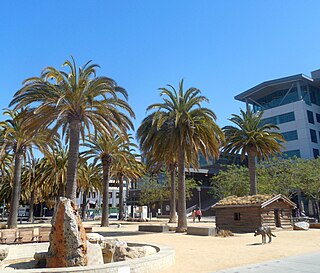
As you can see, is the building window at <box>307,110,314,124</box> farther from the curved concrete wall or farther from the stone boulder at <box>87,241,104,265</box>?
the stone boulder at <box>87,241,104,265</box>

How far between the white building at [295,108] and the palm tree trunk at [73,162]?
56.1m

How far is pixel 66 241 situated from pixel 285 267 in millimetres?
6743

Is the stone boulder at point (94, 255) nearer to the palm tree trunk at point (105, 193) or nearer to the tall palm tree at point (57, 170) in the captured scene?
the palm tree trunk at point (105, 193)

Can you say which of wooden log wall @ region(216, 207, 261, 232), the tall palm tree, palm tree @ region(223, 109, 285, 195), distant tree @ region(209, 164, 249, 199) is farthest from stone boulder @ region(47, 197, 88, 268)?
distant tree @ region(209, 164, 249, 199)

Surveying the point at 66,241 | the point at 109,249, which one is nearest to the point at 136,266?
the point at 66,241

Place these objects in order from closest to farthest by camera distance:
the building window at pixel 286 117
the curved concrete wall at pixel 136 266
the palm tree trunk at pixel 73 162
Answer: the curved concrete wall at pixel 136 266 < the palm tree trunk at pixel 73 162 < the building window at pixel 286 117

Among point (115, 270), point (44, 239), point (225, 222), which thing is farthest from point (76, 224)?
point (225, 222)

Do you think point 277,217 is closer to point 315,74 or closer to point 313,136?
point 313,136

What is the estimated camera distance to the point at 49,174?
134ft

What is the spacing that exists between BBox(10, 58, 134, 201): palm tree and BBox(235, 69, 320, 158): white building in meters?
54.3

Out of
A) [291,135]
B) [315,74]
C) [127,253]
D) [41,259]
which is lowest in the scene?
[41,259]

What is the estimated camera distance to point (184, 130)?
82.2 ft

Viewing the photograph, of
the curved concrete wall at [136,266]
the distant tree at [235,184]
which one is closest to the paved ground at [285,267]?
the curved concrete wall at [136,266]

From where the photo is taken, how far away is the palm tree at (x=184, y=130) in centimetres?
2517
